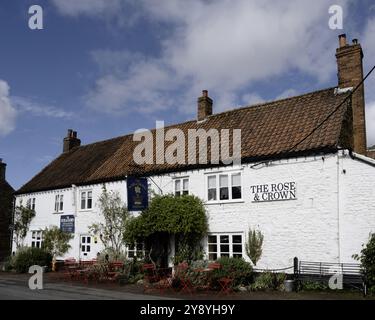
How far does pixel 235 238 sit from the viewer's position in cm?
1969

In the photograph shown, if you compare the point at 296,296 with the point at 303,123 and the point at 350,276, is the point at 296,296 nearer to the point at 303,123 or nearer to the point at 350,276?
the point at 350,276

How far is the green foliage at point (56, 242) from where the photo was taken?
91.4ft

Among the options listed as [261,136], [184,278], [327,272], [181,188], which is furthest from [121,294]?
[261,136]

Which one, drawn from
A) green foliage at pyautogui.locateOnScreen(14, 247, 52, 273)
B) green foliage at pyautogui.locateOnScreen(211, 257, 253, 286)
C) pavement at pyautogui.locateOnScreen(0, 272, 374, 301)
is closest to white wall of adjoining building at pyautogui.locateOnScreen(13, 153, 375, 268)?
green foliage at pyautogui.locateOnScreen(211, 257, 253, 286)

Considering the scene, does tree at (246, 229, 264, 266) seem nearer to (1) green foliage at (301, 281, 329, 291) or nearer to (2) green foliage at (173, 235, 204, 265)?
(1) green foliage at (301, 281, 329, 291)

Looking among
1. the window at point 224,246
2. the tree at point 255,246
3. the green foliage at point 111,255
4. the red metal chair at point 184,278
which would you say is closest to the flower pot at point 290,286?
the tree at point 255,246

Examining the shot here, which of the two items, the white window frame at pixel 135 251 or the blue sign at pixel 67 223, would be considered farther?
the blue sign at pixel 67 223

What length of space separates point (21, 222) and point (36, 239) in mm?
2017

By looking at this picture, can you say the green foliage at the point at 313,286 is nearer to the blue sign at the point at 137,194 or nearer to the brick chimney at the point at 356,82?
the brick chimney at the point at 356,82

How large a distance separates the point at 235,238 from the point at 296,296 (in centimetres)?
495

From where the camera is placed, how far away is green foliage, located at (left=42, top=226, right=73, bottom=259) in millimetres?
27844

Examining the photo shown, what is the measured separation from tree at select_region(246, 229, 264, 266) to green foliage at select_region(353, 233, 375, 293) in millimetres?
4493

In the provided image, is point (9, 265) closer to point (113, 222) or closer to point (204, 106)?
point (113, 222)

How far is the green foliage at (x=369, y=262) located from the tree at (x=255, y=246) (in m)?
4.49
